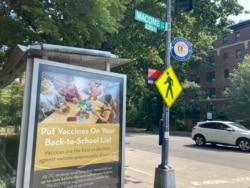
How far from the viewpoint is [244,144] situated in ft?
55.5

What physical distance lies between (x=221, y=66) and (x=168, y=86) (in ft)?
151

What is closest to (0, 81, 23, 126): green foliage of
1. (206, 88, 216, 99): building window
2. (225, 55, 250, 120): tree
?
(225, 55, 250, 120): tree

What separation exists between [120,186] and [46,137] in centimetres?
167

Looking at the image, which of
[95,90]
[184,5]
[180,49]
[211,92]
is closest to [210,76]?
[211,92]

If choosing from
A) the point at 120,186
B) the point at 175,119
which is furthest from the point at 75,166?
the point at 175,119

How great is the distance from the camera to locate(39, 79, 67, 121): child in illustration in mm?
4473

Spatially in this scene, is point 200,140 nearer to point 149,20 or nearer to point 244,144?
point 244,144

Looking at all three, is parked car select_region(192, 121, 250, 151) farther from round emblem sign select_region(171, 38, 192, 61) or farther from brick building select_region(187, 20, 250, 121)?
brick building select_region(187, 20, 250, 121)

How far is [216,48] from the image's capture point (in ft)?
172

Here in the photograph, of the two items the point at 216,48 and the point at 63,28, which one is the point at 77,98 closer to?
the point at 63,28

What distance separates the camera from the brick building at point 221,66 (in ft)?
157

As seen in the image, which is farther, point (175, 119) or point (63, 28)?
point (175, 119)

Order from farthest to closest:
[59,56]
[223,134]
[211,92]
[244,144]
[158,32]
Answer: [211,92], [223,134], [244,144], [158,32], [59,56]

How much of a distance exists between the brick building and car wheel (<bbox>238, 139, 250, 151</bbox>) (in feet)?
99.3
